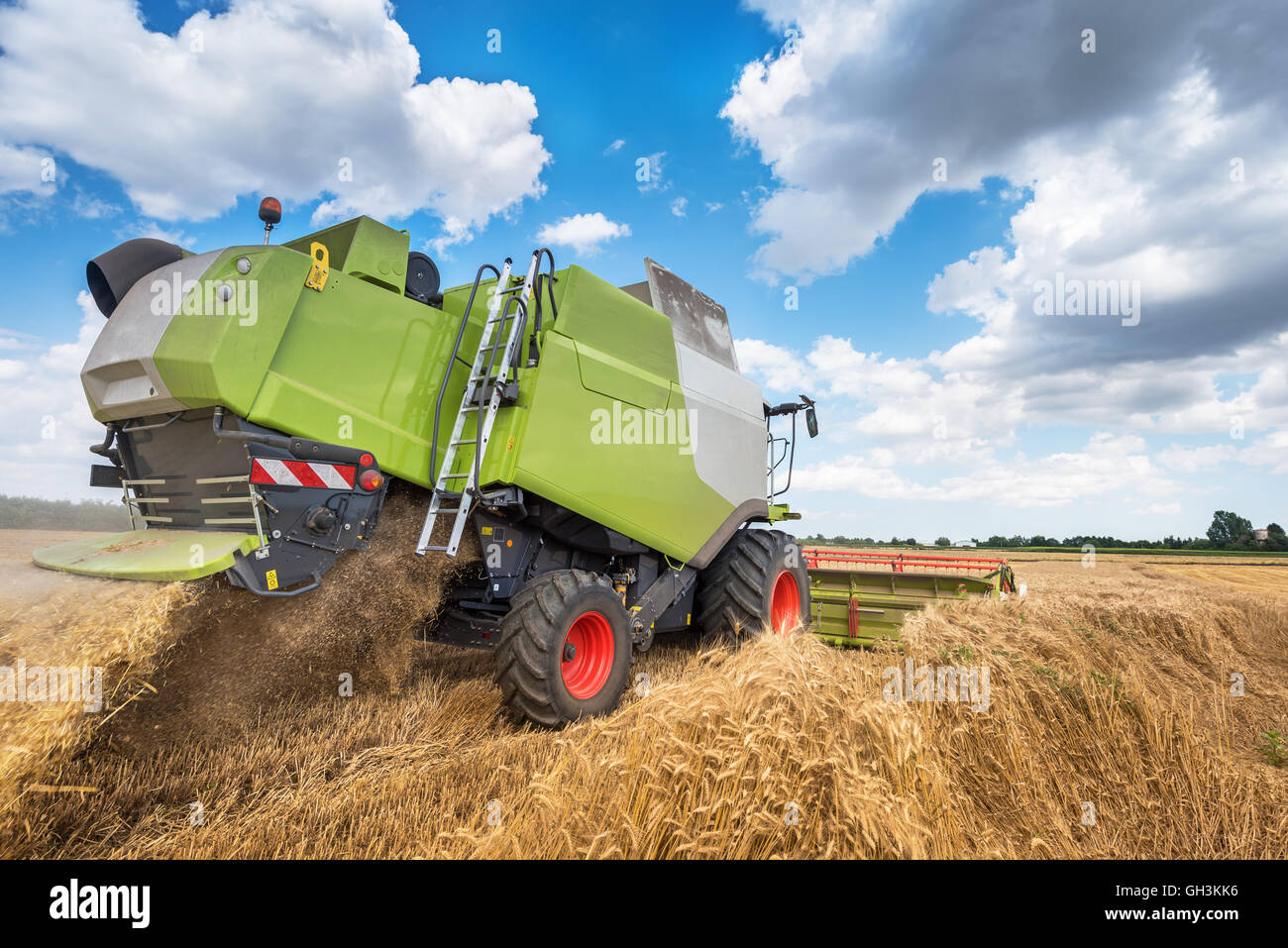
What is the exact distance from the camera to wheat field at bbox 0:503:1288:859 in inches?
89.8

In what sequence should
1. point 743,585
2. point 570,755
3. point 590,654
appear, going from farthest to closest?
point 743,585 < point 590,654 < point 570,755

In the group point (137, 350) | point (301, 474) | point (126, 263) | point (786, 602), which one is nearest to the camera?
point (301, 474)

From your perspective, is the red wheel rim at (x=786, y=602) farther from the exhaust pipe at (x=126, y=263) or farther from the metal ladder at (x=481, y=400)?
the exhaust pipe at (x=126, y=263)

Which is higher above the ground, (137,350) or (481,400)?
(137,350)

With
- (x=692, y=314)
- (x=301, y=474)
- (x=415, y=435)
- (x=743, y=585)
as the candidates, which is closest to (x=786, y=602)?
(x=743, y=585)

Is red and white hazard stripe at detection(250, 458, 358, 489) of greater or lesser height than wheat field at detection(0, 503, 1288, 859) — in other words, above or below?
above

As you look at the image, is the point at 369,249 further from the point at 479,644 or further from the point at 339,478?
the point at 479,644

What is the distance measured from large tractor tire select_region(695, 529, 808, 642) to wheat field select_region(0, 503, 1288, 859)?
1915mm

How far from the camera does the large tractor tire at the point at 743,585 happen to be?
6035 millimetres

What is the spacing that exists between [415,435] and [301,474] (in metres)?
0.77

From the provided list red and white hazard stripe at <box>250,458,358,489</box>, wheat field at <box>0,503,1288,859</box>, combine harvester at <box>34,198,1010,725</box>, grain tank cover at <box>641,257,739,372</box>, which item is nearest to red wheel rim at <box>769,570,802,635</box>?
combine harvester at <box>34,198,1010,725</box>

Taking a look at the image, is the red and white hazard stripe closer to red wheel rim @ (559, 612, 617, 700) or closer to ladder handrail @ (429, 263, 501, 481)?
ladder handrail @ (429, 263, 501, 481)

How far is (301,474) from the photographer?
357cm

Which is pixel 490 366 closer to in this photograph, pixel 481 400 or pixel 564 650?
pixel 481 400
